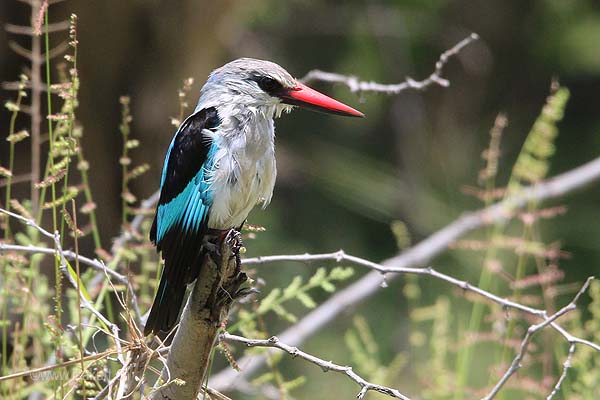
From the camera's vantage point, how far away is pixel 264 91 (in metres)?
2.60

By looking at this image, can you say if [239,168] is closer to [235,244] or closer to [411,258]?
[235,244]

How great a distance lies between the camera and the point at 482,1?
6.77m

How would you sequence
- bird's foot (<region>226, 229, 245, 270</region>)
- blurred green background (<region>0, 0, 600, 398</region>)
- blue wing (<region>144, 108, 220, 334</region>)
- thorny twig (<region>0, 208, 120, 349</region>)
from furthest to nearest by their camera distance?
1. blurred green background (<region>0, 0, 600, 398</region>)
2. blue wing (<region>144, 108, 220, 334</region>)
3. bird's foot (<region>226, 229, 245, 270</region>)
4. thorny twig (<region>0, 208, 120, 349</region>)

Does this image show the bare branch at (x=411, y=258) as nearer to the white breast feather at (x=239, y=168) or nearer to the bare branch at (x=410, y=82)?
the bare branch at (x=410, y=82)

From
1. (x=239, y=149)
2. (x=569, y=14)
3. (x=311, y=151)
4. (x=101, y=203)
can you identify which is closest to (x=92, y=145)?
(x=101, y=203)

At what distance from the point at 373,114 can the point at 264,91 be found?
12.5 ft

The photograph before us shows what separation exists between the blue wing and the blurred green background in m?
2.18

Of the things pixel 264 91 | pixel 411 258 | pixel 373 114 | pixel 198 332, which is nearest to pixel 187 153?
pixel 264 91

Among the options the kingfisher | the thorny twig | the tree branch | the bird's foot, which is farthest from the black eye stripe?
the thorny twig

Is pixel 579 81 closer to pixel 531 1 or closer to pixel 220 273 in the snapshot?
pixel 531 1

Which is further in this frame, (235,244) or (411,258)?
(411,258)

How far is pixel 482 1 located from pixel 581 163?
64.5 inches

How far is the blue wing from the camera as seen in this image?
2.34m

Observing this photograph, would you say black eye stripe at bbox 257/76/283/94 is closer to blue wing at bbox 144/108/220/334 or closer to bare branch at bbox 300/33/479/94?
blue wing at bbox 144/108/220/334
